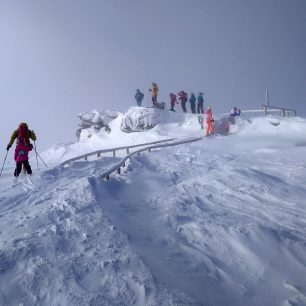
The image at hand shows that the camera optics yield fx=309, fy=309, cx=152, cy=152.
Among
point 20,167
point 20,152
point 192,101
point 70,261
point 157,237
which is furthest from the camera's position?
point 192,101

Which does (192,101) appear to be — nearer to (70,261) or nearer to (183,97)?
(183,97)

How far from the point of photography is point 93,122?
34.2 meters

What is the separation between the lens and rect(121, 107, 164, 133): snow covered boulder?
28328mm

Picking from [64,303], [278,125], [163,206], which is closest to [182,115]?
[278,125]

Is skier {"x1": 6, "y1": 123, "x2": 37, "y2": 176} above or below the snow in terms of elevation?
above

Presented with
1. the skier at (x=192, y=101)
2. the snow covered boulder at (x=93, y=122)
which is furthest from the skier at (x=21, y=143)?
the snow covered boulder at (x=93, y=122)

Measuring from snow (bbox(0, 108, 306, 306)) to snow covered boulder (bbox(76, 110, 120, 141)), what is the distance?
71.3 feet

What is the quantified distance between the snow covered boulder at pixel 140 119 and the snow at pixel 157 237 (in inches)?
671

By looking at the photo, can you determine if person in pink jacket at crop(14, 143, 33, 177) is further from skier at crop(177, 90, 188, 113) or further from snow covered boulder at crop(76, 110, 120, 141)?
snow covered boulder at crop(76, 110, 120, 141)

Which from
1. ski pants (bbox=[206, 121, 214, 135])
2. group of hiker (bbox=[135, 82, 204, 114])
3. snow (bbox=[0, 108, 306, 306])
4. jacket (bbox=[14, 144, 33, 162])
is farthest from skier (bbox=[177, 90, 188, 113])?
jacket (bbox=[14, 144, 33, 162])


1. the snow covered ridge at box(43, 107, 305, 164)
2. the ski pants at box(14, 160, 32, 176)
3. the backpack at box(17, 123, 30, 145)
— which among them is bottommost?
the snow covered ridge at box(43, 107, 305, 164)

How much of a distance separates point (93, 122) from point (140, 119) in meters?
7.74

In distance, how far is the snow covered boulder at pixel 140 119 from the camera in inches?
1115

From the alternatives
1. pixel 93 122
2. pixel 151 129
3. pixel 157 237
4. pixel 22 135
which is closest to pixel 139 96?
pixel 151 129
